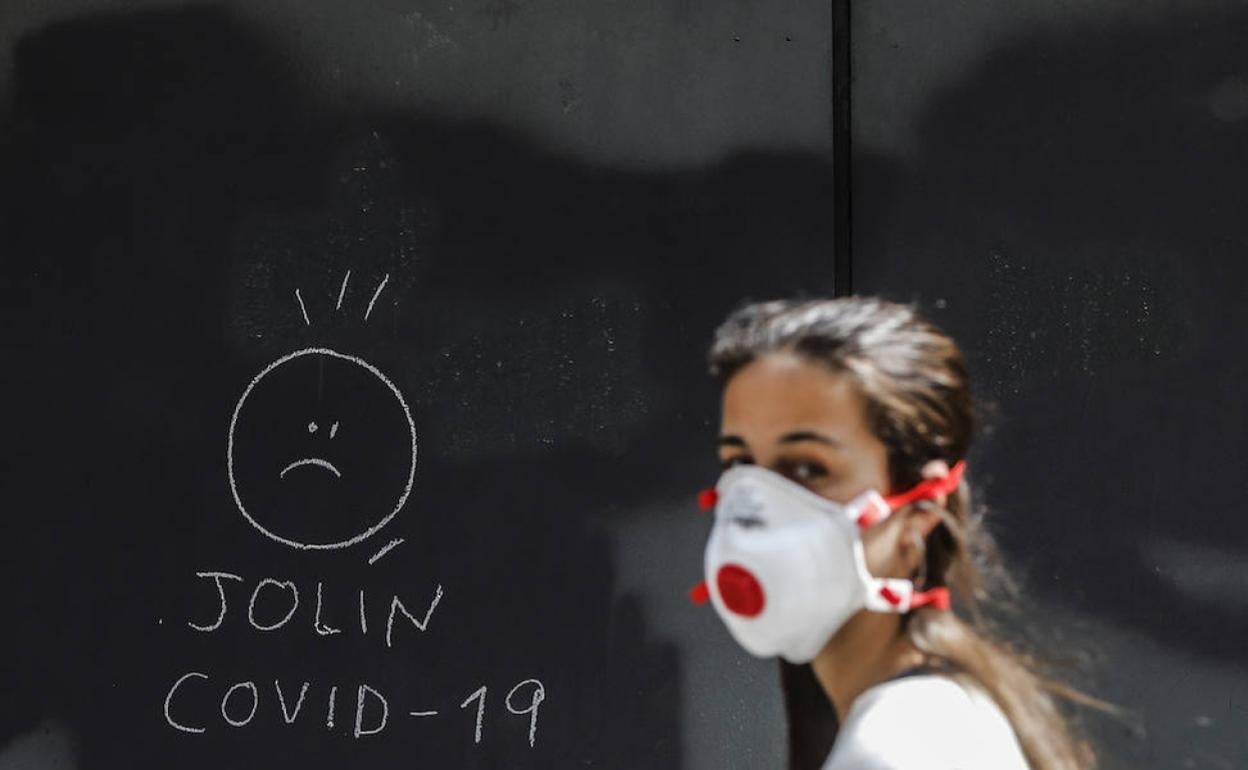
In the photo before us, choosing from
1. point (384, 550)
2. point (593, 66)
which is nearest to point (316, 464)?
point (384, 550)

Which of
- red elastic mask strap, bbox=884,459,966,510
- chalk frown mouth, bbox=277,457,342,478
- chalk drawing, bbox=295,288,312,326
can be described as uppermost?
red elastic mask strap, bbox=884,459,966,510

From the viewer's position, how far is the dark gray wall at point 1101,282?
4047mm

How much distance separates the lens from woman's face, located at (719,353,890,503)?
183cm

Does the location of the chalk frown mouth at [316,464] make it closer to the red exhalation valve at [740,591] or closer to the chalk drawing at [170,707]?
the chalk drawing at [170,707]

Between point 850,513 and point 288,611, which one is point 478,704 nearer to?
point 288,611

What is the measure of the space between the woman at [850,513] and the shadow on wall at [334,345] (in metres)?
2.06

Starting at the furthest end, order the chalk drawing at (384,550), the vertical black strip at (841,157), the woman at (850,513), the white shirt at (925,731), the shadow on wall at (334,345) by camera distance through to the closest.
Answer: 1. the vertical black strip at (841,157)
2. the chalk drawing at (384,550)
3. the shadow on wall at (334,345)
4. the woman at (850,513)
5. the white shirt at (925,731)

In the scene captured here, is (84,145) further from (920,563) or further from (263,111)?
(920,563)

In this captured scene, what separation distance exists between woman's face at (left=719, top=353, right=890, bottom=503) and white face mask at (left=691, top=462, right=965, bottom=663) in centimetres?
2

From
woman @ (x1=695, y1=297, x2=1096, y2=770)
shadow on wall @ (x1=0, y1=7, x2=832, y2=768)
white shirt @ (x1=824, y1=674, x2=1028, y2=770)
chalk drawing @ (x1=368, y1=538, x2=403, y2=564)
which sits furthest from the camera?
chalk drawing @ (x1=368, y1=538, x2=403, y2=564)

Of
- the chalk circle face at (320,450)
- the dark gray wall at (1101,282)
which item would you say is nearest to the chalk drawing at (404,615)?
the chalk circle face at (320,450)

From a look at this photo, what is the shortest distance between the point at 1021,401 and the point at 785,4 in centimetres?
100

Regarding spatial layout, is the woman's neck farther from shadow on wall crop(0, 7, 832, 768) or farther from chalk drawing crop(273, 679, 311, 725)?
chalk drawing crop(273, 679, 311, 725)

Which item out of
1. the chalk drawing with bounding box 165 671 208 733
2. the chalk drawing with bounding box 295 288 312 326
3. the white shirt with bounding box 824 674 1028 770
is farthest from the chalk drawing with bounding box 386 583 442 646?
the white shirt with bounding box 824 674 1028 770
